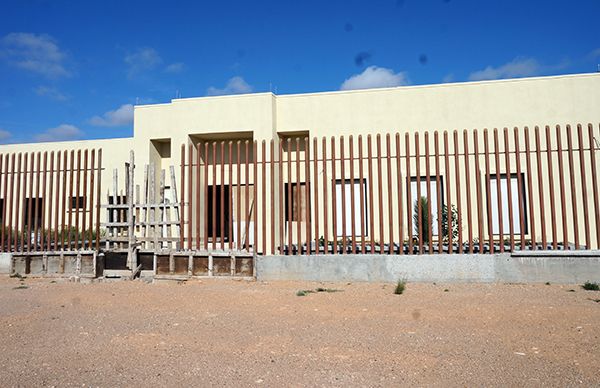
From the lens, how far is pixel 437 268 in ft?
29.8

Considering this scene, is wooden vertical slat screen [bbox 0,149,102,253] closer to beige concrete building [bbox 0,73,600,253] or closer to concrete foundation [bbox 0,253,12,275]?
concrete foundation [bbox 0,253,12,275]

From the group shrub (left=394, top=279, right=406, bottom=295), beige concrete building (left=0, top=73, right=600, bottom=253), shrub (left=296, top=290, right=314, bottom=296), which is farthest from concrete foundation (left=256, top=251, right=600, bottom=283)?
beige concrete building (left=0, top=73, right=600, bottom=253)

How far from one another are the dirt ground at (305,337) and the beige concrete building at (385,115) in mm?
5872

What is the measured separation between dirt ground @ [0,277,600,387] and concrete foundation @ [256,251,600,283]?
28 cm

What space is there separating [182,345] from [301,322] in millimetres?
1630

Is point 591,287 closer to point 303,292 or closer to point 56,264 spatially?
point 303,292

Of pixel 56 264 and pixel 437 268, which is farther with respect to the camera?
pixel 56 264

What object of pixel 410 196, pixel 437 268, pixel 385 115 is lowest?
pixel 437 268

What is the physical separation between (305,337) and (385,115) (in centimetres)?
1109

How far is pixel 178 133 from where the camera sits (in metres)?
16.7

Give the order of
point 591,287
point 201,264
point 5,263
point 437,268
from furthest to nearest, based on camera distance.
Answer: point 5,263 < point 201,264 < point 437,268 < point 591,287

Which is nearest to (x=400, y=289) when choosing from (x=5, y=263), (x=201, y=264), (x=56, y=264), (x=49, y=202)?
(x=201, y=264)

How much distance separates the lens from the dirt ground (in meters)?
3.98

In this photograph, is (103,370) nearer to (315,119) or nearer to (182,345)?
(182,345)
